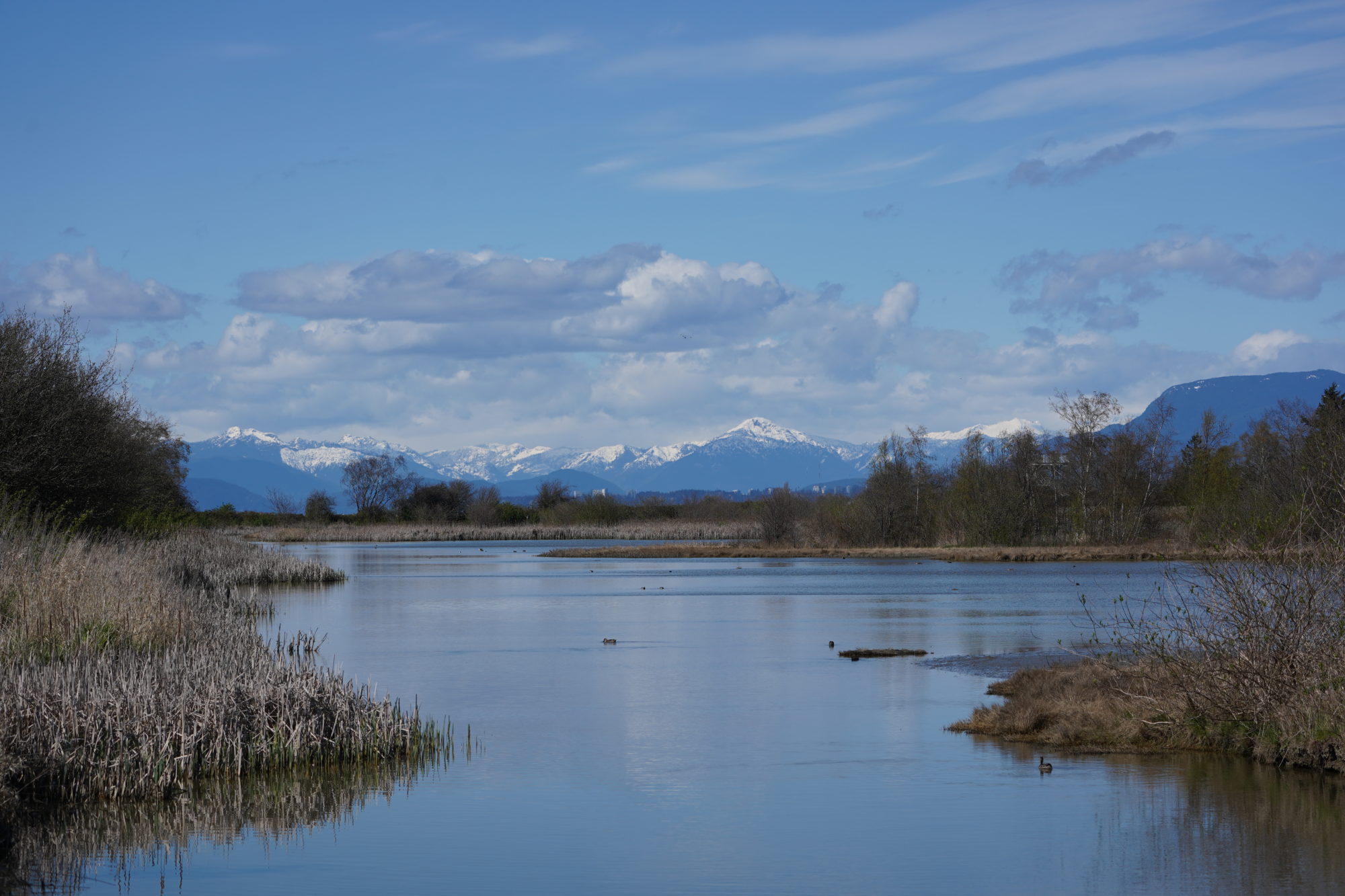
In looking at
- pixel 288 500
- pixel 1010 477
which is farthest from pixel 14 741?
pixel 288 500

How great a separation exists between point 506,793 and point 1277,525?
8867 millimetres

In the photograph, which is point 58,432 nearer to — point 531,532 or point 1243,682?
point 1243,682

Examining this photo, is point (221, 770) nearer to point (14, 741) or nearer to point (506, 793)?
point (14, 741)

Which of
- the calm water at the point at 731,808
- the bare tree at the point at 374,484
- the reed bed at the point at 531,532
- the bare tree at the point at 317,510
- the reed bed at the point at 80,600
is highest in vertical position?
the bare tree at the point at 374,484

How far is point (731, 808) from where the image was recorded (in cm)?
1184

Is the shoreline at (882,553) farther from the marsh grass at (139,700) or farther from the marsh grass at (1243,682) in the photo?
the marsh grass at (139,700)

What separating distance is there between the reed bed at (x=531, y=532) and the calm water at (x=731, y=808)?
248 ft

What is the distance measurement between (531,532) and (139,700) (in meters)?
91.3

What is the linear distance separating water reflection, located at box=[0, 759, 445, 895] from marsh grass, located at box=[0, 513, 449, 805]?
0.28m

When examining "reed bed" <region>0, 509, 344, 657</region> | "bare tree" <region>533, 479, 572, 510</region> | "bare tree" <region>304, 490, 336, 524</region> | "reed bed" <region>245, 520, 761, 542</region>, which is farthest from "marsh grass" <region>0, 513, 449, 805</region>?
"bare tree" <region>533, 479, 572, 510</region>

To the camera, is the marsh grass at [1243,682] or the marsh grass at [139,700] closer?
the marsh grass at [139,700]

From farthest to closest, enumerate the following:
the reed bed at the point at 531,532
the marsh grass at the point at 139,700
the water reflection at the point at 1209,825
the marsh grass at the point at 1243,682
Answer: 1. the reed bed at the point at 531,532
2. the marsh grass at the point at 1243,682
3. the marsh grass at the point at 139,700
4. the water reflection at the point at 1209,825

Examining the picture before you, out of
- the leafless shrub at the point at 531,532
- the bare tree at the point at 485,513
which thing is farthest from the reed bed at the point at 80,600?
the bare tree at the point at 485,513

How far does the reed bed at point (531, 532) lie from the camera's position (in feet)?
324
